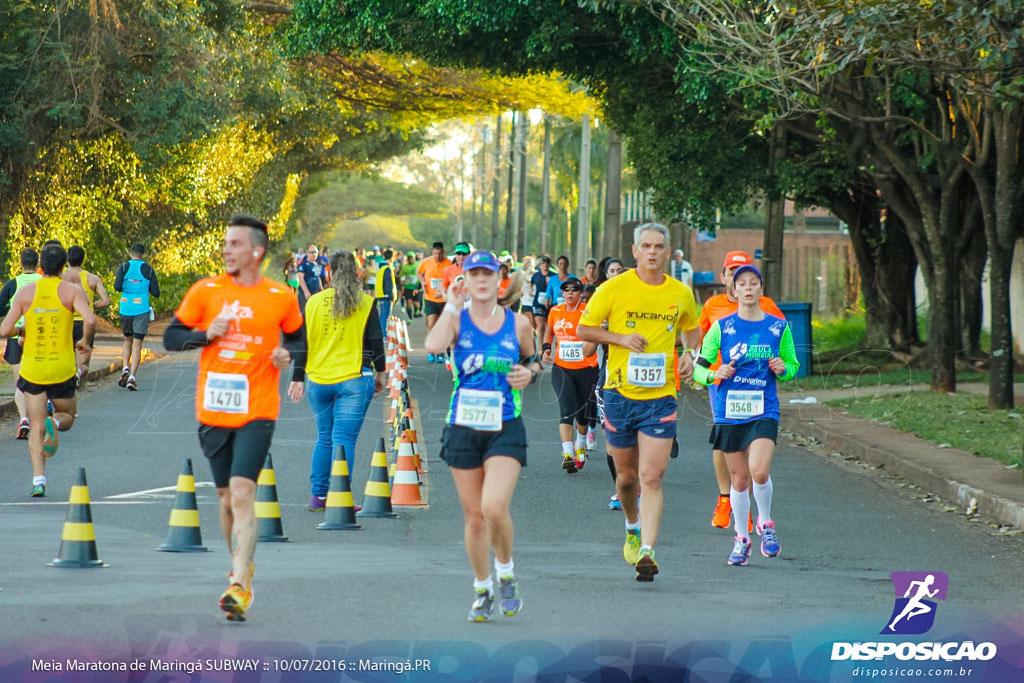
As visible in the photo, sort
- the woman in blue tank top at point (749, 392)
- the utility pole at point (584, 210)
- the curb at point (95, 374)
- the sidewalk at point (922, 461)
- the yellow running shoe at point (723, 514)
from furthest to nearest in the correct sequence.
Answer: the utility pole at point (584, 210) → the curb at point (95, 374) → the sidewalk at point (922, 461) → the yellow running shoe at point (723, 514) → the woman in blue tank top at point (749, 392)

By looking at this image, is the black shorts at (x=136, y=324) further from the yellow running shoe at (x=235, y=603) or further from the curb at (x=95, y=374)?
the yellow running shoe at (x=235, y=603)

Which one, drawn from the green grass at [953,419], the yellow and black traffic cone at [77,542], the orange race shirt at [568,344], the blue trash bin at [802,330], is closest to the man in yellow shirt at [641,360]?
the yellow and black traffic cone at [77,542]

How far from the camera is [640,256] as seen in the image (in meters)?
8.19

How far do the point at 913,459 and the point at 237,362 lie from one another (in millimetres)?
8043

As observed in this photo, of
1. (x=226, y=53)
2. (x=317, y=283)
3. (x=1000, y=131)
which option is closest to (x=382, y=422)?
(x=1000, y=131)

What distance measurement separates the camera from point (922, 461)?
12.9 metres

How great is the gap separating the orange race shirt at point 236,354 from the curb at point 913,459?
5917mm

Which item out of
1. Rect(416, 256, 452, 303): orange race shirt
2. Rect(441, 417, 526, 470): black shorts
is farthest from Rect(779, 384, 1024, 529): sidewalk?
Rect(416, 256, 452, 303): orange race shirt

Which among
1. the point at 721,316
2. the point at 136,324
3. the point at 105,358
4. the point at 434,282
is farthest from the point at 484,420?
the point at 105,358

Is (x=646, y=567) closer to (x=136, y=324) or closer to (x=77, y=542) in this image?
(x=77, y=542)

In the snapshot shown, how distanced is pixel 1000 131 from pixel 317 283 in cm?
1687

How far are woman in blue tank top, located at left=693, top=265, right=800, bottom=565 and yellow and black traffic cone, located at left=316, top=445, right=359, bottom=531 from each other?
247cm

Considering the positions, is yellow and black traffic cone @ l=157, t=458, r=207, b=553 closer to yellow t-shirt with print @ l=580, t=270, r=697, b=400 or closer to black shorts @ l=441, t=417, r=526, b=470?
black shorts @ l=441, t=417, r=526, b=470

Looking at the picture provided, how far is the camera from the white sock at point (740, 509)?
856cm
